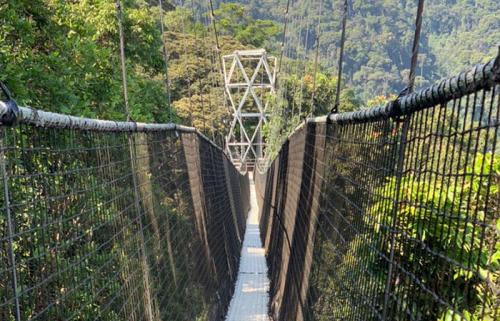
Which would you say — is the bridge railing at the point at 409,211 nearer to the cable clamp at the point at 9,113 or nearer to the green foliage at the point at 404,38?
the green foliage at the point at 404,38

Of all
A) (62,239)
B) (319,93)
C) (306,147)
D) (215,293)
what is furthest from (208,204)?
(319,93)

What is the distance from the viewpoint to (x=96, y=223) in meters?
1.79

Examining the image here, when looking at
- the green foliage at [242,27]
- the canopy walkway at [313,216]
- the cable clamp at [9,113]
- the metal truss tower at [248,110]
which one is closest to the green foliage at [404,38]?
the canopy walkway at [313,216]

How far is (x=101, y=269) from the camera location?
1.72 metres

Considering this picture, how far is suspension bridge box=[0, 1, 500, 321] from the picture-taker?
3.74ft

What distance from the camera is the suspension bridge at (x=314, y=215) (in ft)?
3.74

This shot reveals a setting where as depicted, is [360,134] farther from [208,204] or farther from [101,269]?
[208,204]

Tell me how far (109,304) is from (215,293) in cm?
288

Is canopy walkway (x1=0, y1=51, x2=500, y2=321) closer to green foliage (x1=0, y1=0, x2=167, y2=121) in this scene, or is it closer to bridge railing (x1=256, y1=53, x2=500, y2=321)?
bridge railing (x1=256, y1=53, x2=500, y2=321)

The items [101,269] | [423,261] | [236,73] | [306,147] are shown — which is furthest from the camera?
[236,73]

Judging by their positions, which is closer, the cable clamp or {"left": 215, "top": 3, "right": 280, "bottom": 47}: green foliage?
the cable clamp

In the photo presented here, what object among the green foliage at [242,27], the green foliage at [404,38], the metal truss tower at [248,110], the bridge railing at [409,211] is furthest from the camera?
the green foliage at [242,27]

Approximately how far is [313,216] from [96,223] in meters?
1.47

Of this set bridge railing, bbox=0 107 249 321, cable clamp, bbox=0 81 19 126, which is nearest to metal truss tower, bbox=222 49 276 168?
bridge railing, bbox=0 107 249 321
